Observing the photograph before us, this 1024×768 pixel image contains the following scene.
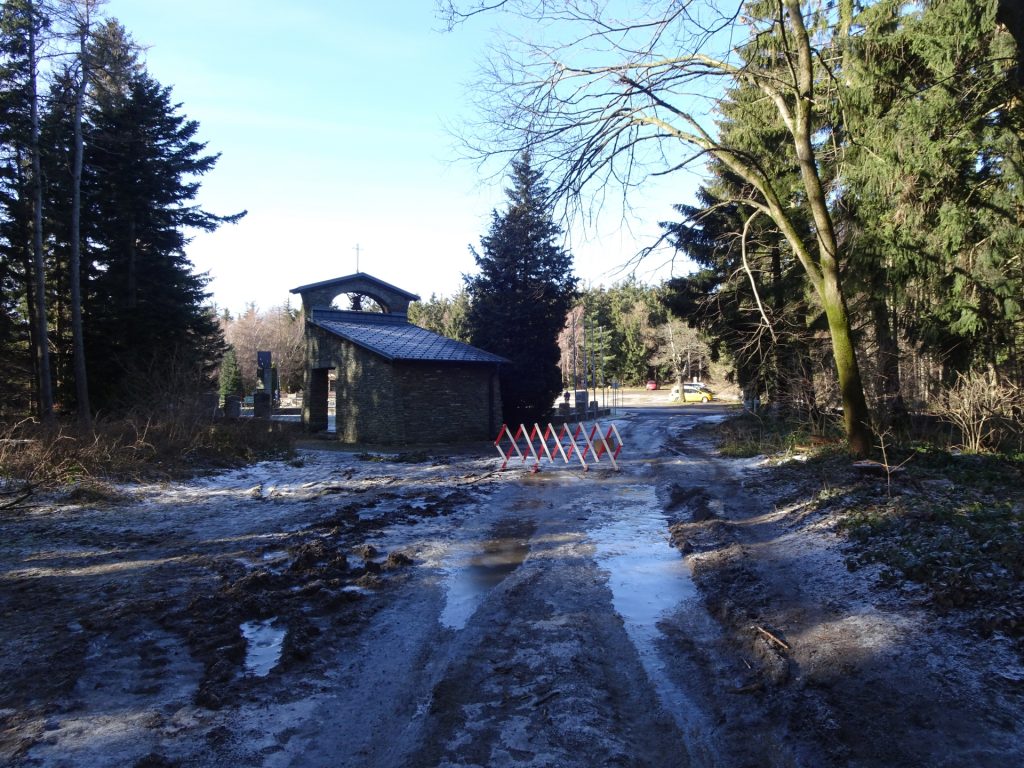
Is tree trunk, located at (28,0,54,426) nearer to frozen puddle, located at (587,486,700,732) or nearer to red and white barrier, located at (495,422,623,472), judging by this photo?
red and white barrier, located at (495,422,623,472)

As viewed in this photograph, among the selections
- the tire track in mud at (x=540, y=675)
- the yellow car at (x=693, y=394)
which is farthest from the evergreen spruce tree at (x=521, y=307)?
the yellow car at (x=693, y=394)

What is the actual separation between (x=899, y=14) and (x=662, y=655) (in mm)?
14965

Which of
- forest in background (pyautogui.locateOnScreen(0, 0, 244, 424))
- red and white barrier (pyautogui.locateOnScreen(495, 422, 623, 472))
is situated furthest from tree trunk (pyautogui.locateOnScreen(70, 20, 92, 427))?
red and white barrier (pyautogui.locateOnScreen(495, 422, 623, 472))

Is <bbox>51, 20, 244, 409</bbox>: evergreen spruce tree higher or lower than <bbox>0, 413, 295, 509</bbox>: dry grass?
higher

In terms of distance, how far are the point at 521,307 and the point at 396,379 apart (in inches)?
355

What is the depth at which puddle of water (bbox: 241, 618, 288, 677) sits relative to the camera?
15.3 ft

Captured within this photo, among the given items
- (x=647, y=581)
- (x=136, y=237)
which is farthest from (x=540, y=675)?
(x=136, y=237)

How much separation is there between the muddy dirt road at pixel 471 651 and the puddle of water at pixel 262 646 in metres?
0.02

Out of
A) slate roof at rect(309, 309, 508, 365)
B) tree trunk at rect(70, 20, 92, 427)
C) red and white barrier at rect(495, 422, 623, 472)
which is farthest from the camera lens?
slate roof at rect(309, 309, 508, 365)

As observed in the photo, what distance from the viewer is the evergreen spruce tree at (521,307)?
2969 cm

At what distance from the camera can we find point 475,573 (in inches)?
283

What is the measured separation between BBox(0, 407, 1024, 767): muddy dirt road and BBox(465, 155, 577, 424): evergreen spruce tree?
20.4 m

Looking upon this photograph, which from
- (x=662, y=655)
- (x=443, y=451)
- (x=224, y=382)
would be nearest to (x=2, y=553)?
(x=662, y=655)

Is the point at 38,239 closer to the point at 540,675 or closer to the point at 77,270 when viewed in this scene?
the point at 77,270
